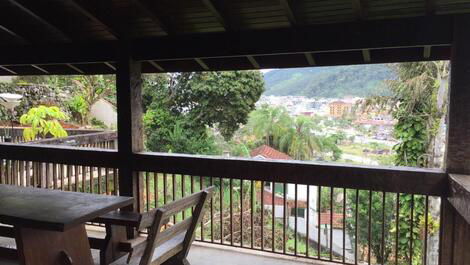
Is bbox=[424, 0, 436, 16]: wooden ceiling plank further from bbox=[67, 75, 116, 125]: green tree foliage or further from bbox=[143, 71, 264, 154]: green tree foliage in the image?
bbox=[67, 75, 116, 125]: green tree foliage

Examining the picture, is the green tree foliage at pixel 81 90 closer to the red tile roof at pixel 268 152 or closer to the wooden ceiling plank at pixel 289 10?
the red tile roof at pixel 268 152

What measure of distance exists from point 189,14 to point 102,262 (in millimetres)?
2343

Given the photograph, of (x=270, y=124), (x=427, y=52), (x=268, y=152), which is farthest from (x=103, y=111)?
(x=427, y=52)

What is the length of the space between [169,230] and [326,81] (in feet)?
44.5

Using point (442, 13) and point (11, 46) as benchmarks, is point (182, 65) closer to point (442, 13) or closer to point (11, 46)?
point (11, 46)

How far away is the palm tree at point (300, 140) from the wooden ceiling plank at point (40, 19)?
1087 centimetres

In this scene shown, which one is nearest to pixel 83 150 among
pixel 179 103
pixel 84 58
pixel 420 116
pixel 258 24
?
pixel 84 58

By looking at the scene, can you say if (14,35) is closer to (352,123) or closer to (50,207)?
(50,207)

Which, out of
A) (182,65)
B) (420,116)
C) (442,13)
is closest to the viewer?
(442,13)

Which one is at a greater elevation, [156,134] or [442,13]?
[442,13]

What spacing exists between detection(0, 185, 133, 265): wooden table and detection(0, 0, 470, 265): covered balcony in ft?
1.85

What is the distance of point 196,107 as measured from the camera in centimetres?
1270

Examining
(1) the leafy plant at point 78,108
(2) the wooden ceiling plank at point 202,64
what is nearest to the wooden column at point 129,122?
(2) the wooden ceiling plank at point 202,64

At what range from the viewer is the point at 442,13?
259 centimetres
